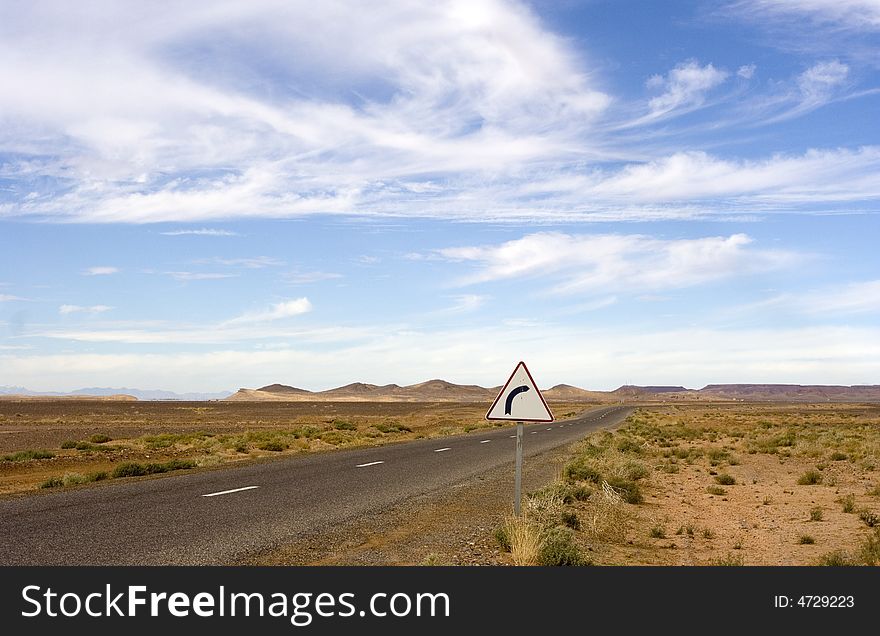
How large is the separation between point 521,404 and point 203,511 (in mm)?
5844

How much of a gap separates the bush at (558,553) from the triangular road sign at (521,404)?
205cm

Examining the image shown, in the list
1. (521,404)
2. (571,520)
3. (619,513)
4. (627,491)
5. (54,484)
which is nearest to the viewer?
(521,404)

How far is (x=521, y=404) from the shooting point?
36.0 ft

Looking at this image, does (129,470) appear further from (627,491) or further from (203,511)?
(627,491)

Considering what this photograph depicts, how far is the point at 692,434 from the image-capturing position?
4484 centimetres

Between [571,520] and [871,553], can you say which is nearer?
[871,553]

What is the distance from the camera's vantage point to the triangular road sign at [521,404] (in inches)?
427

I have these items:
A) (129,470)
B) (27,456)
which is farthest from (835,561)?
(27,456)

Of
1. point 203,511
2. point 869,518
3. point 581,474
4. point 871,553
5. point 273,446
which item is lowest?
point 273,446

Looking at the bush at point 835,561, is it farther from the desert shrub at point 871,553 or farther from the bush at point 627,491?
the bush at point 627,491

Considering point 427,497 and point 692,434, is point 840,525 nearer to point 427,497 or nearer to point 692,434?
point 427,497

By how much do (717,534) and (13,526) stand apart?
1144cm

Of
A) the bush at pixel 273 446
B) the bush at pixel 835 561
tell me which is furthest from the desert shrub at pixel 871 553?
the bush at pixel 273 446

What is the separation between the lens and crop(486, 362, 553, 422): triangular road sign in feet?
35.6
